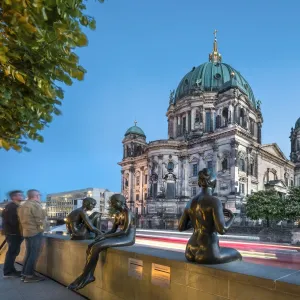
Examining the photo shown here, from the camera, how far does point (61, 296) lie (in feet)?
21.6

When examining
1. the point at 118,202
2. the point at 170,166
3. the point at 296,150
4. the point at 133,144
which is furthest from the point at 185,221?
the point at 296,150

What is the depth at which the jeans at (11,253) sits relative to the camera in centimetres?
844

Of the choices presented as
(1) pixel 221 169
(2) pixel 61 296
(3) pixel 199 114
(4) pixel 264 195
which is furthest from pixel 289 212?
(2) pixel 61 296

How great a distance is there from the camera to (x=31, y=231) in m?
7.88

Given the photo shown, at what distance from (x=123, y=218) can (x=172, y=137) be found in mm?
64846

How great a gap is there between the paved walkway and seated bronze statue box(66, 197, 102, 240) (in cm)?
118

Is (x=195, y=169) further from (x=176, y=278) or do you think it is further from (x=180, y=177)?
(x=176, y=278)

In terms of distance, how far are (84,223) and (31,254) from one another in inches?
67.5

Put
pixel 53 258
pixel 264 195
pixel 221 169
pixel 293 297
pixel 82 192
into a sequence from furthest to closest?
pixel 82 192 < pixel 221 169 < pixel 264 195 < pixel 53 258 < pixel 293 297

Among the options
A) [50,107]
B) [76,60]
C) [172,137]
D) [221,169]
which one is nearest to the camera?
[76,60]

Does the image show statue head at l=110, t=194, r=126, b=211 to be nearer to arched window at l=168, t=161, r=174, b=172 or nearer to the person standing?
the person standing


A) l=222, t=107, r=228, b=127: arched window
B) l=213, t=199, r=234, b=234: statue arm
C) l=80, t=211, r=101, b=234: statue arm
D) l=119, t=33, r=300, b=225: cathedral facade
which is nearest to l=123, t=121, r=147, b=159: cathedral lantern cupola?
l=119, t=33, r=300, b=225: cathedral facade

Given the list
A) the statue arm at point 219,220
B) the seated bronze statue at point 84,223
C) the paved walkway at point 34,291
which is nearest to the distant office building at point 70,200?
the paved walkway at point 34,291

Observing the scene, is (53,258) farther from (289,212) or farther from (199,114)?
(199,114)
